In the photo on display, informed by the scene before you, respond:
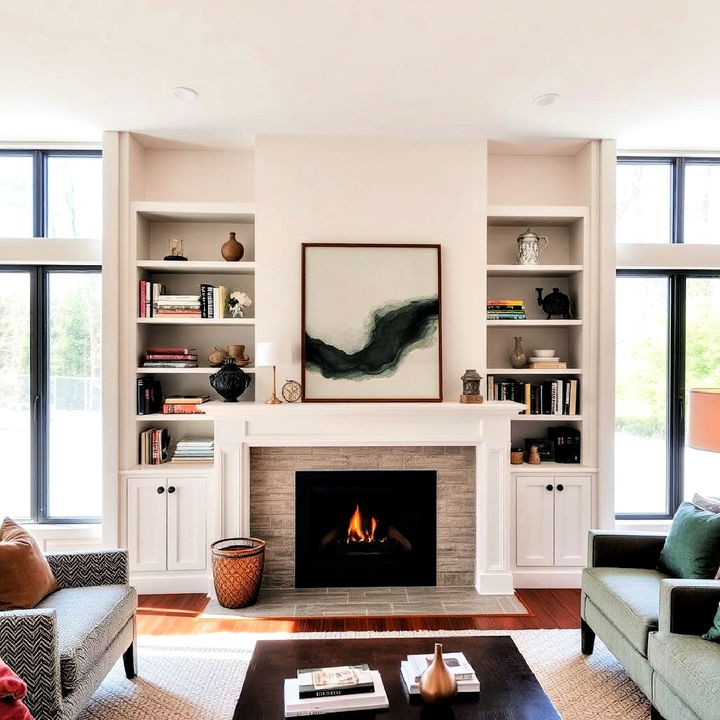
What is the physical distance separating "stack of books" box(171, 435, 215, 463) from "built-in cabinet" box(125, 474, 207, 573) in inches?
5.7

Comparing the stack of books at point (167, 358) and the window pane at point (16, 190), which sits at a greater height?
the window pane at point (16, 190)

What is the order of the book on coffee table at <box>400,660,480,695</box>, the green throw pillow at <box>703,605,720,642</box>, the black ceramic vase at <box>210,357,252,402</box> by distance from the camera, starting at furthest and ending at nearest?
the black ceramic vase at <box>210,357,252,402</box>, the green throw pillow at <box>703,605,720,642</box>, the book on coffee table at <box>400,660,480,695</box>

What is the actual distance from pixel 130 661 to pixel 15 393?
2222 mm

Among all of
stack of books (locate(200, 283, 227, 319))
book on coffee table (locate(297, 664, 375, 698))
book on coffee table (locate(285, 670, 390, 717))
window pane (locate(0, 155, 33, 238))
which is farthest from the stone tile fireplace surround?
window pane (locate(0, 155, 33, 238))

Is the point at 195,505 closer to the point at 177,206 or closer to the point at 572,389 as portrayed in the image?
the point at 177,206

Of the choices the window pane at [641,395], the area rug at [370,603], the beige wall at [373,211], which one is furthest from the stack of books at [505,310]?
the area rug at [370,603]

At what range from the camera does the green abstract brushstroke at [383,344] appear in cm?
383

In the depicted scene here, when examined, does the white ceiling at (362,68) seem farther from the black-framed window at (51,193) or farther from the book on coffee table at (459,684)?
the book on coffee table at (459,684)

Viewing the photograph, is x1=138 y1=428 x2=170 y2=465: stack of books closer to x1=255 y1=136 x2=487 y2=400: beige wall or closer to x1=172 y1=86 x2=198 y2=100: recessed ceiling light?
x1=255 y1=136 x2=487 y2=400: beige wall

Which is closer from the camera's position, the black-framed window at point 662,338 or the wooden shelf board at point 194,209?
the wooden shelf board at point 194,209

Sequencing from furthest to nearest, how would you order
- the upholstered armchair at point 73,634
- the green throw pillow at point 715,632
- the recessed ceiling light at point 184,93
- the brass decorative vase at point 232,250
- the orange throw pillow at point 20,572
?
the brass decorative vase at point 232,250 < the recessed ceiling light at point 184,93 < the orange throw pillow at point 20,572 < the green throw pillow at point 715,632 < the upholstered armchair at point 73,634

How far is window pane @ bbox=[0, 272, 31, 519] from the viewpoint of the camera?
4.09 m

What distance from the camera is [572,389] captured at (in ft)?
13.2

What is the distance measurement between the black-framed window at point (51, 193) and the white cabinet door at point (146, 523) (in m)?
1.76
